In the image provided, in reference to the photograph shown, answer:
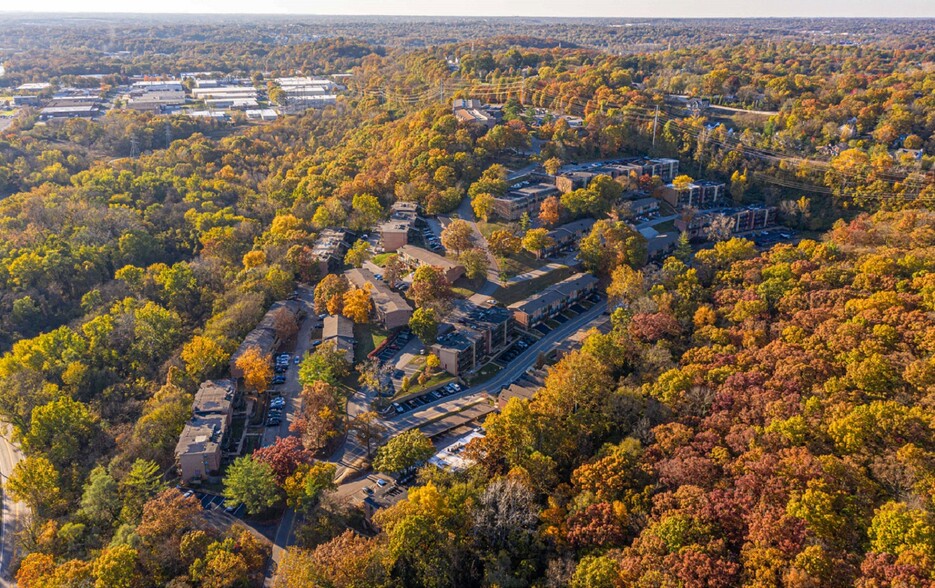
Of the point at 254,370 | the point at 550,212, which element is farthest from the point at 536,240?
the point at 254,370

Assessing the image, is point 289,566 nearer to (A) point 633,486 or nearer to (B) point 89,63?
(A) point 633,486

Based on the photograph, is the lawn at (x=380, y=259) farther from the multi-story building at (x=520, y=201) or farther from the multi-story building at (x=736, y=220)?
the multi-story building at (x=736, y=220)

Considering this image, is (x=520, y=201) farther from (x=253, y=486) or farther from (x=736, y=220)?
(x=253, y=486)

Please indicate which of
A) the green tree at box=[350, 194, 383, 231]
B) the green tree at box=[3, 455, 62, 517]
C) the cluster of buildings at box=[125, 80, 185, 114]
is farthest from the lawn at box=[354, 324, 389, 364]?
the cluster of buildings at box=[125, 80, 185, 114]

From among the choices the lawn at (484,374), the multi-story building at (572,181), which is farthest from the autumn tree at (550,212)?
the lawn at (484,374)

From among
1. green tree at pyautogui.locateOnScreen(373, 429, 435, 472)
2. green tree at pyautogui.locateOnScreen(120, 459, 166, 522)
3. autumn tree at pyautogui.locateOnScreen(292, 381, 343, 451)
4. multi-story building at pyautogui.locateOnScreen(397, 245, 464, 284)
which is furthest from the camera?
multi-story building at pyautogui.locateOnScreen(397, 245, 464, 284)

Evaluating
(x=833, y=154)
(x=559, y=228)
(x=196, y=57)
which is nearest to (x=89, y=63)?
(x=196, y=57)

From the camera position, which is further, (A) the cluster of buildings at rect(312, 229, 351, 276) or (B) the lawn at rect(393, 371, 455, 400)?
(A) the cluster of buildings at rect(312, 229, 351, 276)

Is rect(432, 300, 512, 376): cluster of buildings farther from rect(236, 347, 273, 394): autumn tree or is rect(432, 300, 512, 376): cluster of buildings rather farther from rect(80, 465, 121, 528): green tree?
rect(80, 465, 121, 528): green tree
